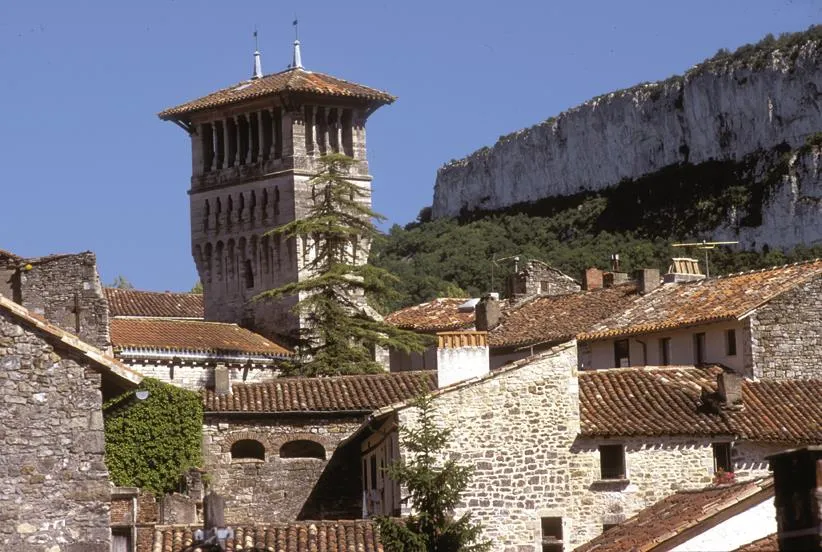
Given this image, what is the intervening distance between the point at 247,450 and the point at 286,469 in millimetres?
1124

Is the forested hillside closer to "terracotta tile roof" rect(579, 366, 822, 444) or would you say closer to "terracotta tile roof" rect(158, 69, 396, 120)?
"terracotta tile roof" rect(158, 69, 396, 120)

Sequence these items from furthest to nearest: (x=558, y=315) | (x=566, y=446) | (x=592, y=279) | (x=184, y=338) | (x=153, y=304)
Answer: (x=153, y=304) → (x=592, y=279) → (x=184, y=338) → (x=558, y=315) → (x=566, y=446)

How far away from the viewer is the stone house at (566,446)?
44281 millimetres

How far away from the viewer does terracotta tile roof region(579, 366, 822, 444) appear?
152 feet

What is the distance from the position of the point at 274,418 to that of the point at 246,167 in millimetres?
45654

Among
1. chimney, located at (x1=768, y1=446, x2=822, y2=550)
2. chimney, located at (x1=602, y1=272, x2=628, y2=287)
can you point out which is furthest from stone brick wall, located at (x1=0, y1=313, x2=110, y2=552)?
chimney, located at (x1=602, y1=272, x2=628, y2=287)

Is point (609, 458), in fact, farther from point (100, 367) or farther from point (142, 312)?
point (142, 312)

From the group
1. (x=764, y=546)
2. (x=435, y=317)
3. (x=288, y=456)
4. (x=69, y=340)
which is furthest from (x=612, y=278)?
(x=69, y=340)

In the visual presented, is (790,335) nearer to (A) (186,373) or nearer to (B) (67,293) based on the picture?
(B) (67,293)

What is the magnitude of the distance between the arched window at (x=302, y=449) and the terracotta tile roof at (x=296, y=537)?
44.6ft

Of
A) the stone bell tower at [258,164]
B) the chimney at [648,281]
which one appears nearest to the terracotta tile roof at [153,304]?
the stone bell tower at [258,164]

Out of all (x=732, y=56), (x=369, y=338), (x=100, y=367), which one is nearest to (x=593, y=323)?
(x=369, y=338)

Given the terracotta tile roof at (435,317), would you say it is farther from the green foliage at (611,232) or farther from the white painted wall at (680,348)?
the green foliage at (611,232)

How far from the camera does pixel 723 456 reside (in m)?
46.9
